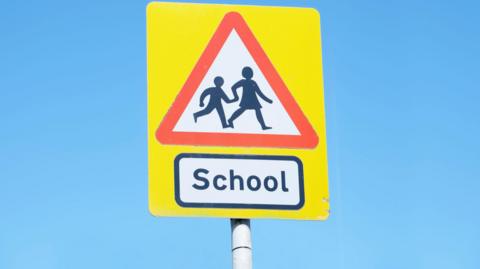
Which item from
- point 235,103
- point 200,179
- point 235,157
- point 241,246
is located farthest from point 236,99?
point 241,246

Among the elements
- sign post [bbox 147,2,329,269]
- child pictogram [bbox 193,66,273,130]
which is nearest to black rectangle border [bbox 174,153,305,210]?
sign post [bbox 147,2,329,269]

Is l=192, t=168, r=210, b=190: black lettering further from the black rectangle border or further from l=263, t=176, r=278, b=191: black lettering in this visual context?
l=263, t=176, r=278, b=191: black lettering

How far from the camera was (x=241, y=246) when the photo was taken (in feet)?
9.57

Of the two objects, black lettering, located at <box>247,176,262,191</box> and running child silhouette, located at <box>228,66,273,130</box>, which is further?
running child silhouette, located at <box>228,66,273,130</box>

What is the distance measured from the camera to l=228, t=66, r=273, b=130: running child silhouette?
3.27m

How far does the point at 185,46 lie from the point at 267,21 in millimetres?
321

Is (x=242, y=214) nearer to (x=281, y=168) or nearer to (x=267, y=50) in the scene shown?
(x=281, y=168)

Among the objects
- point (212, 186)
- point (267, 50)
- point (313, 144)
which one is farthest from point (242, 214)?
point (267, 50)

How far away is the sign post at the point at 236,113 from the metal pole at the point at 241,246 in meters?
0.01

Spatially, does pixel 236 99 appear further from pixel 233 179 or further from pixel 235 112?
pixel 233 179

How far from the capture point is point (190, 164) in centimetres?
315

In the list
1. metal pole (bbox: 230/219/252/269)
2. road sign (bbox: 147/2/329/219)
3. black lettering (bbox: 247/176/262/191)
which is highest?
road sign (bbox: 147/2/329/219)

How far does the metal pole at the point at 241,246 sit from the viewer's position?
2877 millimetres

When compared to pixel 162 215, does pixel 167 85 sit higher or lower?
higher
